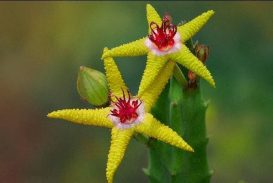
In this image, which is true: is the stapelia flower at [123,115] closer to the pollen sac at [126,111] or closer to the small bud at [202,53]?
the pollen sac at [126,111]

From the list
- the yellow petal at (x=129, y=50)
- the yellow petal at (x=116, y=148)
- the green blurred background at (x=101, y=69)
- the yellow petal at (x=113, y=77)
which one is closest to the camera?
the yellow petal at (x=116, y=148)

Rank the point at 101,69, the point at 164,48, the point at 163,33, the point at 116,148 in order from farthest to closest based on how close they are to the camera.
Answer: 1. the point at 101,69
2. the point at 163,33
3. the point at 164,48
4. the point at 116,148

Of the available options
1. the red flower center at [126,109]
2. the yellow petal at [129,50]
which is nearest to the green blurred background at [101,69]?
the red flower center at [126,109]

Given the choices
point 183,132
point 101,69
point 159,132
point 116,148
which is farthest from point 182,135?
point 101,69

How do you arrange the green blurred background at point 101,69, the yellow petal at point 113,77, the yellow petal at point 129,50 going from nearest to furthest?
the yellow petal at point 129,50 < the yellow petal at point 113,77 < the green blurred background at point 101,69

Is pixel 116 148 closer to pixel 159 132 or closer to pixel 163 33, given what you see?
pixel 159 132

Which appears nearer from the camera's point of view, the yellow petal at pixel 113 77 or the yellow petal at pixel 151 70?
the yellow petal at pixel 151 70

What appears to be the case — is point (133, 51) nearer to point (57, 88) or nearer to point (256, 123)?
point (256, 123)

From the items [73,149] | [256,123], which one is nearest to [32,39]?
[73,149]
